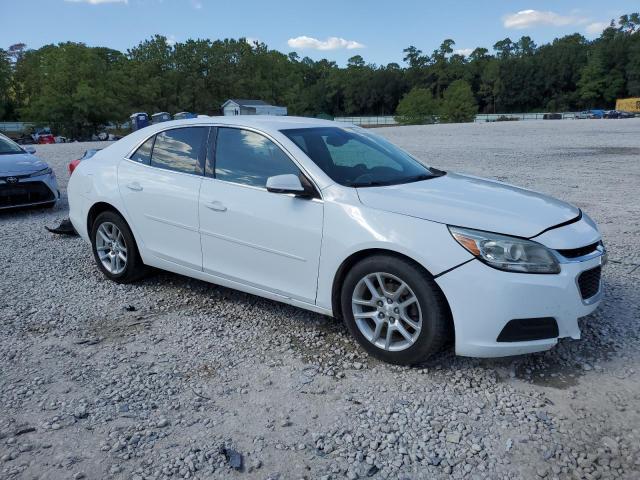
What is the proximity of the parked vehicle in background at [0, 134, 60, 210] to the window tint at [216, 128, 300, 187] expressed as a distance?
5.73 metres

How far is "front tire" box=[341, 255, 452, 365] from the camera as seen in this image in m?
3.29

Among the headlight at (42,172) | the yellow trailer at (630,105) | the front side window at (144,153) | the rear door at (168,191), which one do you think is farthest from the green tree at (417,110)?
the rear door at (168,191)

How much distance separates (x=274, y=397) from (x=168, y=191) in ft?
7.02

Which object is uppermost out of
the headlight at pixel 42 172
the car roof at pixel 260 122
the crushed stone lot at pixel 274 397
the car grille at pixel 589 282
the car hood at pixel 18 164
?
the car roof at pixel 260 122

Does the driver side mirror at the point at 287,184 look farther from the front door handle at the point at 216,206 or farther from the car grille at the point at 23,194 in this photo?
the car grille at the point at 23,194

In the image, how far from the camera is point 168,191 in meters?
4.57

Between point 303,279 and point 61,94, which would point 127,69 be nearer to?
point 61,94

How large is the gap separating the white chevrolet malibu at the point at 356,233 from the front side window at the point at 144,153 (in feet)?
0.04

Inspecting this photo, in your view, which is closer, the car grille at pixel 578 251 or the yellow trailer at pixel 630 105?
the car grille at pixel 578 251

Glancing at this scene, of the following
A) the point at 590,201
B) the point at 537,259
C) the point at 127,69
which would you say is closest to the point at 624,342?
the point at 537,259

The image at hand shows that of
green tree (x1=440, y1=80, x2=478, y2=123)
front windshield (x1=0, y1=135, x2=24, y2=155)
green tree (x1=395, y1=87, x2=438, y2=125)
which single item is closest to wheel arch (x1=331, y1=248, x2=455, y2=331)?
front windshield (x1=0, y1=135, x2=24, y2=155)

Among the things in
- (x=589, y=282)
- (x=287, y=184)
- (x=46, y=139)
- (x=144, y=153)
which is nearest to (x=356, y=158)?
(x=287, y=184)

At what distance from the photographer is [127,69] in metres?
82.0

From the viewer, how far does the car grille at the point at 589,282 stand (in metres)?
3.29
